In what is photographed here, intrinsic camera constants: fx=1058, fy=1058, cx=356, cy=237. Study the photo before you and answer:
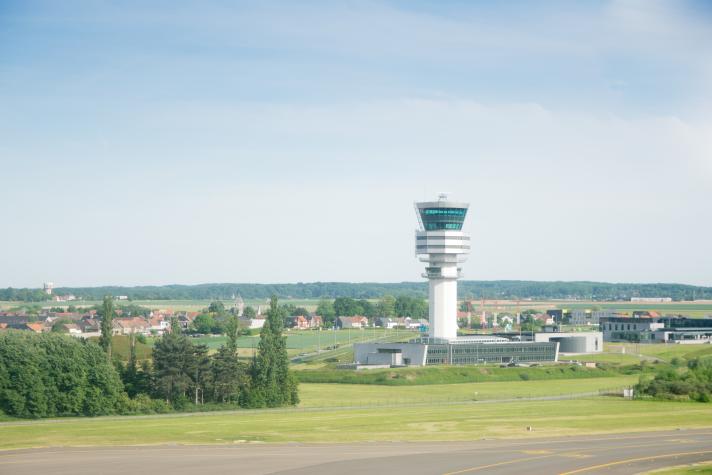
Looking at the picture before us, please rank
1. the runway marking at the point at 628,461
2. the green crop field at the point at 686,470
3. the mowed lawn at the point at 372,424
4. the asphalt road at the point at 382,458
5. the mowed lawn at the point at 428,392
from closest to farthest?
the green crop field at the point at 686,470, the asphalt road at the point at 382,458, the runway marking at the point at 628,461, the mowed lawn at the point at 372,424, the mowed lawn at the point at 428,392

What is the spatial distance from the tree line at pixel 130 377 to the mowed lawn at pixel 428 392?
801 cm

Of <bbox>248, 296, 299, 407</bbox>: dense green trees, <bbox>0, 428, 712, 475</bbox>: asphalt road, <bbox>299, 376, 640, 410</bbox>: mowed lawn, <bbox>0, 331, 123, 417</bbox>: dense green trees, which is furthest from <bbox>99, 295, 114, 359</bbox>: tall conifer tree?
<bbox>0, 428, 712, 475</bbox>: asphalt road

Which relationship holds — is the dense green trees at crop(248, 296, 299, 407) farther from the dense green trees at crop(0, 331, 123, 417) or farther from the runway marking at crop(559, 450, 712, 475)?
the runway marking at crop(559, 450, 712, 475)

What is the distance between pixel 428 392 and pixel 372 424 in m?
59.6

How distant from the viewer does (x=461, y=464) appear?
89.8 m

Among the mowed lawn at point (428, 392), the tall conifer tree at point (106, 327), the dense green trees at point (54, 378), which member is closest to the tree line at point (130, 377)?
the dense green trees at point (54, 378)

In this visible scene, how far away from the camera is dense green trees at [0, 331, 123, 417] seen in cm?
13025

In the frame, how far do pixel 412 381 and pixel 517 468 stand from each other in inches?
4335

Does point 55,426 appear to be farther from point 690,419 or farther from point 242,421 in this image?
point 690,419

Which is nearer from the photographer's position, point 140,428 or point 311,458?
point 311,458

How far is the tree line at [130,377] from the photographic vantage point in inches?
5192

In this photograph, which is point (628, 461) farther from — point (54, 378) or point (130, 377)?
point (130, 377)

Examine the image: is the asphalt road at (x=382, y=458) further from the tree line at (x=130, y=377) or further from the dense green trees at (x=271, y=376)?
the dense green trees at (x=271, y=376)

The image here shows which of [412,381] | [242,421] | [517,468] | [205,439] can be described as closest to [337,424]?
[242,421]
